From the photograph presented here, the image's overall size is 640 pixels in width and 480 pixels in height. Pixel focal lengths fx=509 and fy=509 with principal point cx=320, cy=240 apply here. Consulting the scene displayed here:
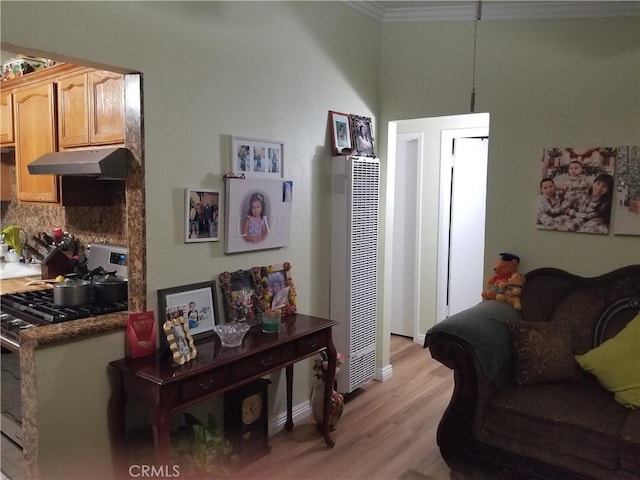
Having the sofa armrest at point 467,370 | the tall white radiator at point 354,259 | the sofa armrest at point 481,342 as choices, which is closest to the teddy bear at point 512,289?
the sofa armrest at point 481,342

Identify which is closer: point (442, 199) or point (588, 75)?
point (588, 75)

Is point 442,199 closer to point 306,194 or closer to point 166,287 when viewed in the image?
point 306,194

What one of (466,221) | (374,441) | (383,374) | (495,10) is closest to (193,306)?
(374,441)

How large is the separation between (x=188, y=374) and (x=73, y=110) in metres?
1.82

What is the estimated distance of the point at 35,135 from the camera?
336cm

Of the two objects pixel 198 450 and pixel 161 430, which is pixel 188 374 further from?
pixel 198 450

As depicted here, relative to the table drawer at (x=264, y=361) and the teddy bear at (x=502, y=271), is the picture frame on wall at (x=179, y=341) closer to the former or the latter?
the table drawer at (x=264, y=361)

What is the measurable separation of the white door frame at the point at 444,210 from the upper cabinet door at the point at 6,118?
3426 mm

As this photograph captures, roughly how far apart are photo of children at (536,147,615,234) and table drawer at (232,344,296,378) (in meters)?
1.80

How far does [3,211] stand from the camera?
4402 mm

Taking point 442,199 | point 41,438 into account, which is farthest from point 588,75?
point 41,438

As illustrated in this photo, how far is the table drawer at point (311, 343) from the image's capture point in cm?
273

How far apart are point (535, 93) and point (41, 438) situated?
323cm

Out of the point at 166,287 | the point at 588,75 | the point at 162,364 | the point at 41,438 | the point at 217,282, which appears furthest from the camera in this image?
the point at 588,75
